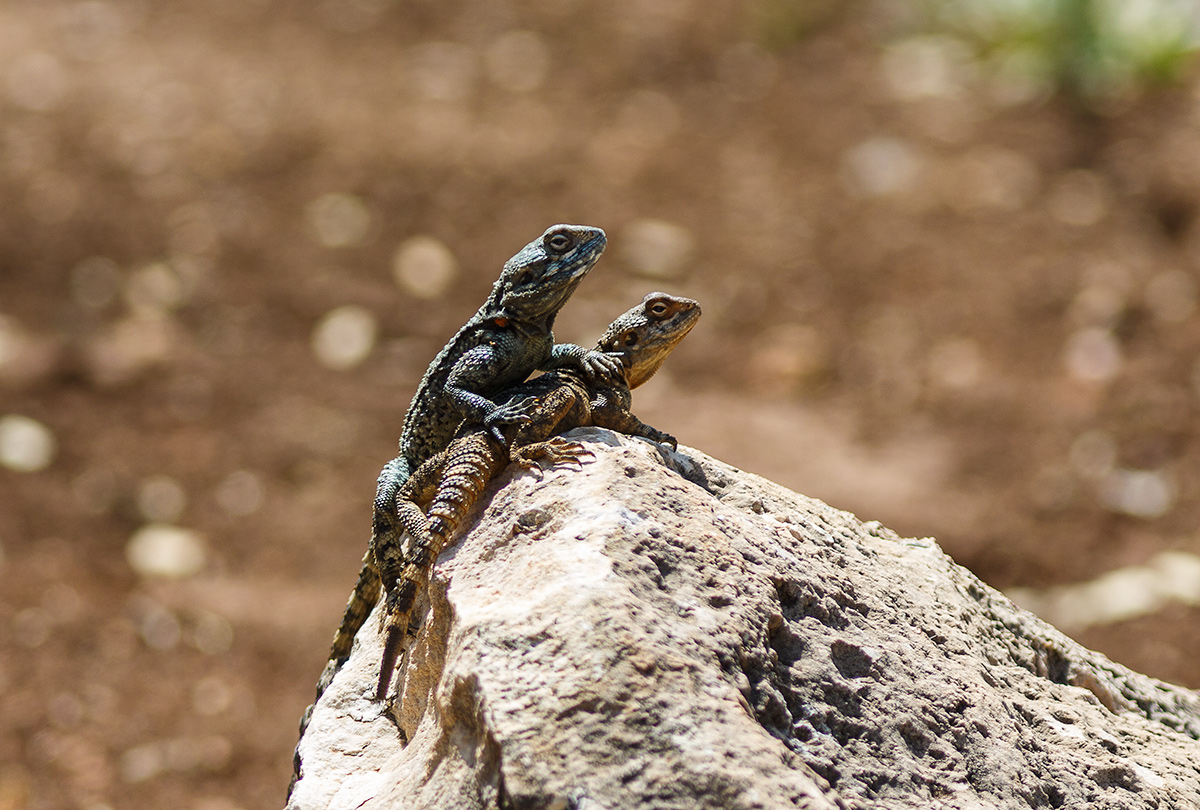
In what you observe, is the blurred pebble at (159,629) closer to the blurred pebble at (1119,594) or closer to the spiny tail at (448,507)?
the spiny tail at (448,507)

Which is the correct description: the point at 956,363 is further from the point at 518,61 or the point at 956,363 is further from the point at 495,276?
the point at 518,61

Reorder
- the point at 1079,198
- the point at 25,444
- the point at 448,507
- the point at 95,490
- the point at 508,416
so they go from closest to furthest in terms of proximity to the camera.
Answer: the point at 448,507, the point at 508,416, the point at 95,490, the point at 25,444, the point at 1079,198

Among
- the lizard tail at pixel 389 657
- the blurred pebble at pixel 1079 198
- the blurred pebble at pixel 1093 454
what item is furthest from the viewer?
the blurred pebble at pixel 1079 198

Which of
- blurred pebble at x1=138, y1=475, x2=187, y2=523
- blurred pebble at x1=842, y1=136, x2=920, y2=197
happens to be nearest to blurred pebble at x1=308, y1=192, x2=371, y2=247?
blurred pebble at x1=138, y1=475, x2=187, y2=523

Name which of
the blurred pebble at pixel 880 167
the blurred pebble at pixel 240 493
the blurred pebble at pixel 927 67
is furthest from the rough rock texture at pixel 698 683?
the blurred pebble at pixel 927 67

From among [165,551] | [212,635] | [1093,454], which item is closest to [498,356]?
[212,635]
